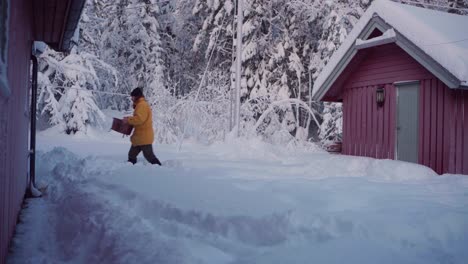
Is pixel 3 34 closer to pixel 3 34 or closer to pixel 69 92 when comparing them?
pixel 3 34

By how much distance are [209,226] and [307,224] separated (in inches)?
37.8

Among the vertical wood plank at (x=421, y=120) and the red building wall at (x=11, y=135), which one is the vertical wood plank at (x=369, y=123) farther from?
the red building wall at (x=11, y=135)

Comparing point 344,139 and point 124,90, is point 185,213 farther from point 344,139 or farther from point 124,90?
point 124,90

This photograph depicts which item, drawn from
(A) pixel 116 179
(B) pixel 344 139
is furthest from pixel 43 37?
(B) pixel 344 139

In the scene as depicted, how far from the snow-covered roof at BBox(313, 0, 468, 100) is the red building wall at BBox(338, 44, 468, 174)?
27.2 inches

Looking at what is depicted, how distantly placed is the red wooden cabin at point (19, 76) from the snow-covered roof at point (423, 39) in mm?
7389

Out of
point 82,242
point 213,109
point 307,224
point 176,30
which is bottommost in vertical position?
point 82,242

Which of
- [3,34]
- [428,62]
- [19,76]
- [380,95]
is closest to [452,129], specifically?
[428,62]

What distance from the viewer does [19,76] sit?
4641mm

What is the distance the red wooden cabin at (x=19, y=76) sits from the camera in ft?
10.0

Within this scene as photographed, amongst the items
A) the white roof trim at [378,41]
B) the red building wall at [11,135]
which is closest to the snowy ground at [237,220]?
the red building wall at [11,135]

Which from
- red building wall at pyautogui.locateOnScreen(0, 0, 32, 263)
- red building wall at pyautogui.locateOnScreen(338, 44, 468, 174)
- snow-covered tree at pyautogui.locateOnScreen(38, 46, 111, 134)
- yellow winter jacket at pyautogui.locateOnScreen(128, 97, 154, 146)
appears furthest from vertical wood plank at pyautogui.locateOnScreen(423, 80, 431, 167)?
snow-covered tree at pyautogui.locateOnScreen(38, 46, 111, 134)

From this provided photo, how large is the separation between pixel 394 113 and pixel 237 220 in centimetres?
821

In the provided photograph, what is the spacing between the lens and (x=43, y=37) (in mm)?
7836
